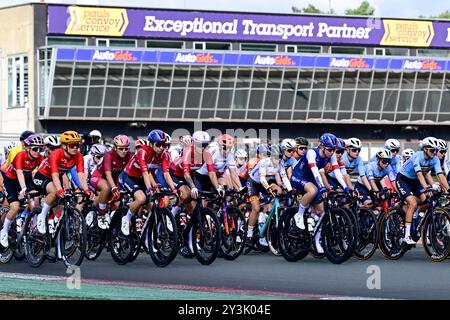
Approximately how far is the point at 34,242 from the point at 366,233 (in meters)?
4.91

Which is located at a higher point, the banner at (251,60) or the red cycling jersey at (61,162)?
the banner at (251,60)

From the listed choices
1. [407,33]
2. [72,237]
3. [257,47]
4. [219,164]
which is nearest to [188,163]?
[219,164]

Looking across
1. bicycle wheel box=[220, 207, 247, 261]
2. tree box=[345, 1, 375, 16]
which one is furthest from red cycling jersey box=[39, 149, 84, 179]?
tree box=[345, 1, 375, 16]

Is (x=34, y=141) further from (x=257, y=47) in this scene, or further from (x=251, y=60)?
(x=257, y=47)

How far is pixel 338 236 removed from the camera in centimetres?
1725

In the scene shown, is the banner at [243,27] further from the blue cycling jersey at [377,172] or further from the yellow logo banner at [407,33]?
the blue cycling jersey at [377,172]

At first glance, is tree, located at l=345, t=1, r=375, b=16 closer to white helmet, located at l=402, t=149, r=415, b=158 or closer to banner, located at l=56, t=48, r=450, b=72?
banner, located at l=56, t=48, r=450, b=72

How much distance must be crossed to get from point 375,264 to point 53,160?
187 inches

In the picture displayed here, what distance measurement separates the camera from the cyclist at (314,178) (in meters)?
17.8

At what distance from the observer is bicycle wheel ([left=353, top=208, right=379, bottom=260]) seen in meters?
18.4

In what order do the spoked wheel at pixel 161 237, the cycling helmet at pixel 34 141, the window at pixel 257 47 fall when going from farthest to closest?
the window at pixel 257 47 → the cycling helmet at pixel 34 141 → the spoked wheel at pixel 161 237

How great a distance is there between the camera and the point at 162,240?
55.6 feet

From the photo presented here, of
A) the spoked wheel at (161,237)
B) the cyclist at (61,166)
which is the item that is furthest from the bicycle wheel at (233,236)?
the cyclist at (61,166)

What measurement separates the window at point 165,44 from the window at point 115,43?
3.27 feet
